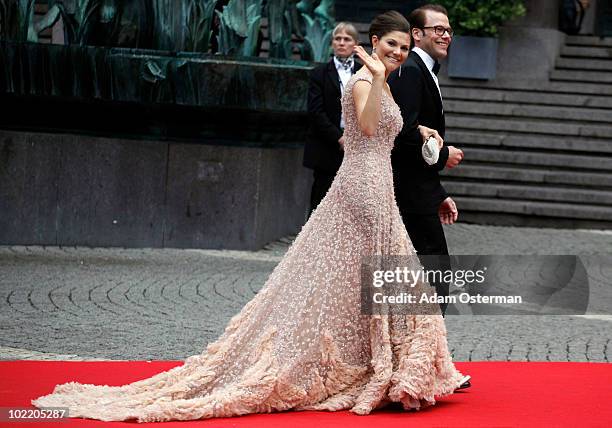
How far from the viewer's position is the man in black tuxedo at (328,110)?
10555mm

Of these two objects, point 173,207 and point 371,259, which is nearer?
point 371,259

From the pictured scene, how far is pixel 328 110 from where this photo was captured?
426 inches

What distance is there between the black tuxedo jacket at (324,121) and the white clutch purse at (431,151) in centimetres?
353

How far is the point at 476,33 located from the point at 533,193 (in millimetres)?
3481

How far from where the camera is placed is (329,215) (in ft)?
22.7

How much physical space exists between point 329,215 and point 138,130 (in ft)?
22.5

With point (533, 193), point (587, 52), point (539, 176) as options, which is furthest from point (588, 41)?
point (533, 193)

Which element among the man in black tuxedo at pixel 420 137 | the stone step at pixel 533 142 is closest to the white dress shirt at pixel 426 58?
the man in black tuxedo at pixel 420 137

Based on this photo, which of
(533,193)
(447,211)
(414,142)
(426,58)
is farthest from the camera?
(533,193)

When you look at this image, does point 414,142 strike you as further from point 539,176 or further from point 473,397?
point 539,176

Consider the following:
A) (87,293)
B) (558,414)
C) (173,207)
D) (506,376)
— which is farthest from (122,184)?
(558,414)

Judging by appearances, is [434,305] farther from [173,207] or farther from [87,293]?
[173,207]

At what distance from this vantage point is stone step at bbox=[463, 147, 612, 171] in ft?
60.1

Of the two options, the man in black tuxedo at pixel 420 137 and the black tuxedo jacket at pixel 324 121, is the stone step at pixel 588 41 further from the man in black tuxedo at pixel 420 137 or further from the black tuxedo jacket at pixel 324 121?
the man in black tuxedo at pixel 420 137
